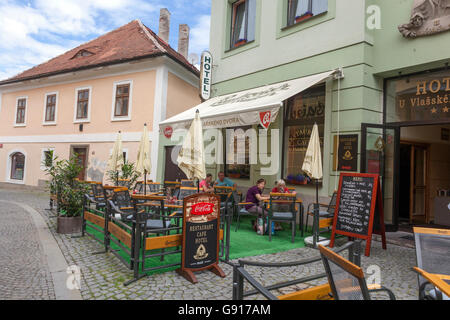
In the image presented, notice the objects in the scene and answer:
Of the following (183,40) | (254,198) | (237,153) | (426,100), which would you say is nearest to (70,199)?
(254,198)

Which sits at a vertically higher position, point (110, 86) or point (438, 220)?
point (110, 86)

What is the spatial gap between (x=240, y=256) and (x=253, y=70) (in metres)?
6.15

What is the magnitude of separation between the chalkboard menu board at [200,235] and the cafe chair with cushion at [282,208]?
2140mm

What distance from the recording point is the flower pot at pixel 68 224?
6297mm

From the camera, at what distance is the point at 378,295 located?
11.3 ft

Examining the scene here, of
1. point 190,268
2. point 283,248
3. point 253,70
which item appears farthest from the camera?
point 253,70

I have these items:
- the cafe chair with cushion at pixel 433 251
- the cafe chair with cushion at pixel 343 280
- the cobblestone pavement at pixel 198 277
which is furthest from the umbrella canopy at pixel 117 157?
the cafe chair with cushion at pixel 343 280

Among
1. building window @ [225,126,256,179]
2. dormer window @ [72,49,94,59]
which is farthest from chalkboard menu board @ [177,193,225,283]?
dormer window @ [72,49,94,59]

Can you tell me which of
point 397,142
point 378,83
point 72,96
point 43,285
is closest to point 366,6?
point 378,83

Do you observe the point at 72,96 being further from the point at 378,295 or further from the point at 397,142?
the point at 378,295

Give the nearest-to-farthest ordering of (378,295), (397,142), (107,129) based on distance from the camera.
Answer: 1. (378,295)
2. (397,142)
3. (107,129)

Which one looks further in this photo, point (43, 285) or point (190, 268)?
point (190, 268)

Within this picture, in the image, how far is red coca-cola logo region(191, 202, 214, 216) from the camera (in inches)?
156

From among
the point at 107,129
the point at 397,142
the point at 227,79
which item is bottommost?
the point at 397,142
